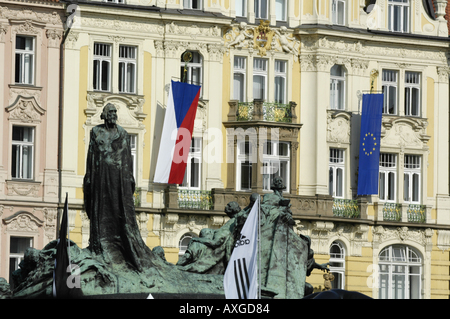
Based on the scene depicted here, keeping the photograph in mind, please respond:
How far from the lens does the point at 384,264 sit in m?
→ 44.6

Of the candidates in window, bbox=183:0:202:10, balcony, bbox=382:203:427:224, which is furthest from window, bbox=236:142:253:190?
balcony, bbox=382:203:427:224

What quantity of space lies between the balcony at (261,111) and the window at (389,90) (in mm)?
3821

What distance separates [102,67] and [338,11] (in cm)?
894

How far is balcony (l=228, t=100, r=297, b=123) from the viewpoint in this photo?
4309cm

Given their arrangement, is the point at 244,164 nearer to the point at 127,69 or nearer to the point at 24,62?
the point at 127,69

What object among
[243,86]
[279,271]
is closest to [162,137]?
[243,86]

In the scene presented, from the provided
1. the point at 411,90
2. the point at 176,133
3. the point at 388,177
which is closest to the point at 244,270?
the point at 176,133

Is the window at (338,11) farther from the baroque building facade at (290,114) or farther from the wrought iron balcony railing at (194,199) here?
the wrought iron balcony railing at (194,199)

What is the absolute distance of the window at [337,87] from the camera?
44.9 meters

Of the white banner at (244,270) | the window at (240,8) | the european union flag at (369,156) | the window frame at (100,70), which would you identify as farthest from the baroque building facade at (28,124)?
the white banner at (244,270)

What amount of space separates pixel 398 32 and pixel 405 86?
1928 millimetres

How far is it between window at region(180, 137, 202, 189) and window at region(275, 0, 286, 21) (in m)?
5.34
